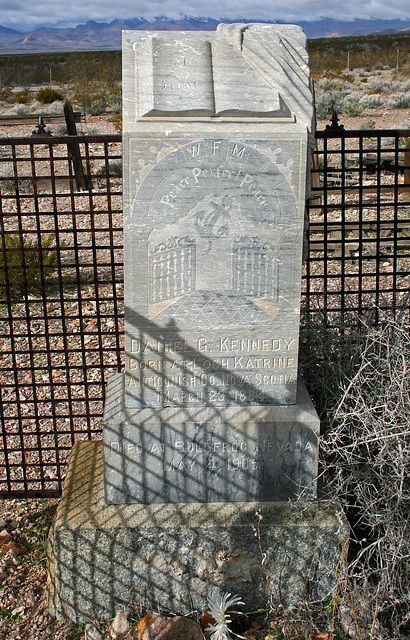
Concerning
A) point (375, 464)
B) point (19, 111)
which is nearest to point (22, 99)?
point (19, 111)

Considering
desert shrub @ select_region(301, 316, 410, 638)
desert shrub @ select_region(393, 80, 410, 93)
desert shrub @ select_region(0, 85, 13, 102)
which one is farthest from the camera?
desert shrub @ select_region(0, 85, 13, 102)

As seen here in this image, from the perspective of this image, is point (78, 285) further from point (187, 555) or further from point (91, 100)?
point (91, 100)

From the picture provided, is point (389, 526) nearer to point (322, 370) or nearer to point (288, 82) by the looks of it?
point (322, 370)

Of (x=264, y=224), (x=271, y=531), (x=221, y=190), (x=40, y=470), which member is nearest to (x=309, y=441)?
(x=271, y=531)

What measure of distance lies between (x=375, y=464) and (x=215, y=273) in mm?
1136

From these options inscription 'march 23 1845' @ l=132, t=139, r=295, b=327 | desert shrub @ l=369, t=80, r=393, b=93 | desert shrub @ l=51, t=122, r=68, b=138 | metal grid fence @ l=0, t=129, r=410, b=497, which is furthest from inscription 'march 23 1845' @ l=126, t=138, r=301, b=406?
desert shrub @ l=369, t=80, r=393, b=93

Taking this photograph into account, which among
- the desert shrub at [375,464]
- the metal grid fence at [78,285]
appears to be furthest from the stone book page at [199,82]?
the desert shrub at [375,464]

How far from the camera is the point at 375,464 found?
285cm

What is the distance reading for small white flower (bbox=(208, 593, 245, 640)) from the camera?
2.64 metres

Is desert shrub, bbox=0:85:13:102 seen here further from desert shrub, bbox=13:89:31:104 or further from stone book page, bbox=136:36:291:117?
stone book page, bbox=136:36:291:117

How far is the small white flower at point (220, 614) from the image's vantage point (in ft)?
8.67

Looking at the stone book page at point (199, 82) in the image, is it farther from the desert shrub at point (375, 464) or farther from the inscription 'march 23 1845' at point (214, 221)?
the desert shrub at point (375, 464)

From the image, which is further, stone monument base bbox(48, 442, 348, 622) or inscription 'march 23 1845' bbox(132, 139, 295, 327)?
stone monument base bbox(48, 442, 348, 622)

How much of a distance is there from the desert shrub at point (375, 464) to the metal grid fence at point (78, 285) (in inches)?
14.5
